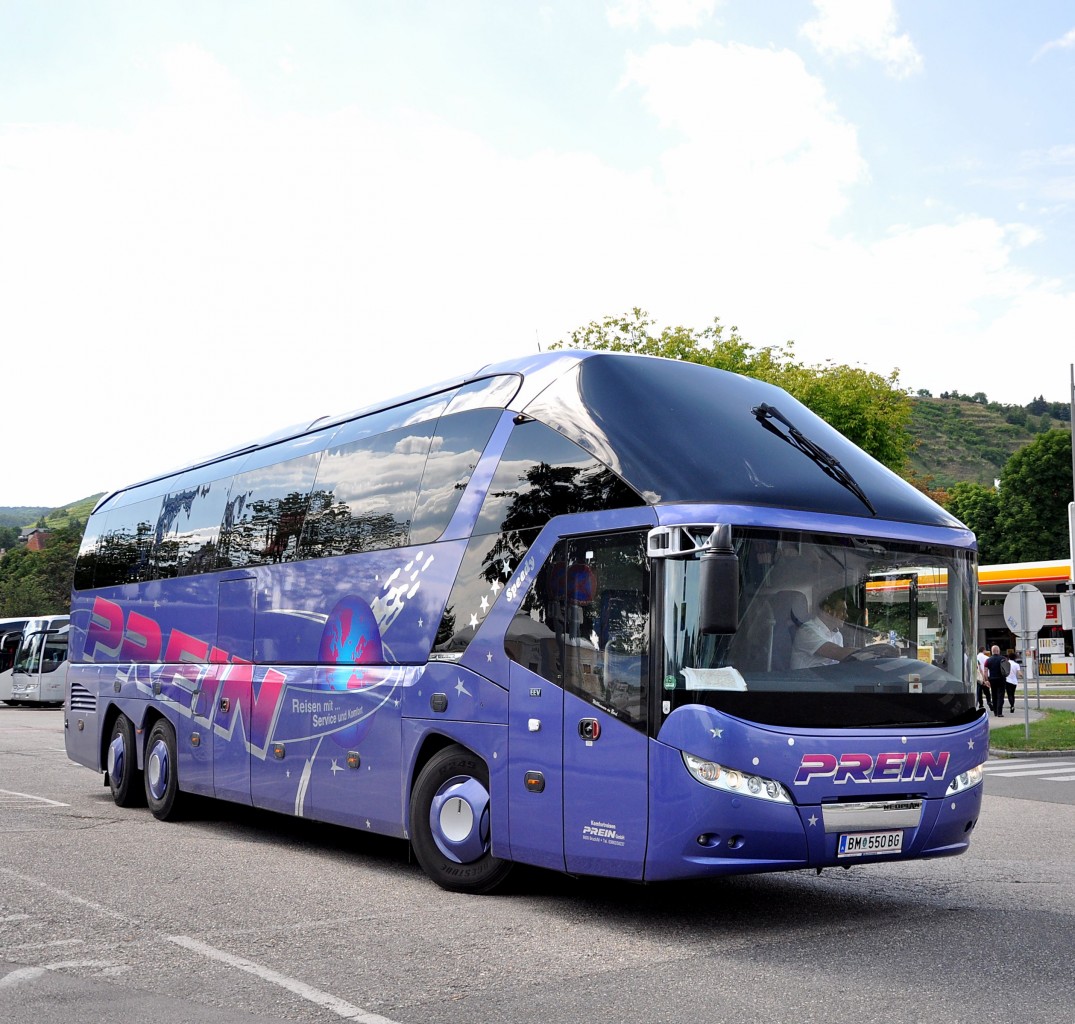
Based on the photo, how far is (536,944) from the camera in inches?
285

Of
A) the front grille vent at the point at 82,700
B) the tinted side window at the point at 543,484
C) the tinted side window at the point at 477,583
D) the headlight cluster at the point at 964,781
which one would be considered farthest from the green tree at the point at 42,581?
the headlight cluster at the point at 964,781

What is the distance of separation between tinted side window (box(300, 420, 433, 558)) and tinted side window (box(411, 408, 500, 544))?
15cm

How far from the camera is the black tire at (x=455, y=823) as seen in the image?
8.69 m

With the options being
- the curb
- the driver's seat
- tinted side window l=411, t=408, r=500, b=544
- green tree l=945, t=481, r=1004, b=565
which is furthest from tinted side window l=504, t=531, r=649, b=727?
green tree l=945, t=481, r=1004, b=565

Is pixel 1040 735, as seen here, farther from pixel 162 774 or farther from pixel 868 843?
pixel 868 843

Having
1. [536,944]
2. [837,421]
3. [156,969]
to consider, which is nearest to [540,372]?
[536,944]

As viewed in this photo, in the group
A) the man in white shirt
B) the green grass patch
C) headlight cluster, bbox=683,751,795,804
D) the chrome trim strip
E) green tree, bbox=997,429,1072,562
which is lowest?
the green grass patch

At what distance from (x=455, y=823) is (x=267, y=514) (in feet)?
14.5

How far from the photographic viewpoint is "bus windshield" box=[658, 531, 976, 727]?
7348 millimetres

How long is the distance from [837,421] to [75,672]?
3286 cm

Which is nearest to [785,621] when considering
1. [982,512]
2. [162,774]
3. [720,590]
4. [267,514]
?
[720,590]

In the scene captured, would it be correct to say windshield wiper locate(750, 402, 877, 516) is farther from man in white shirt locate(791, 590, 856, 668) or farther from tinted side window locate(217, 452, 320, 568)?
tinted side window locate(217, 452, 320, 568)

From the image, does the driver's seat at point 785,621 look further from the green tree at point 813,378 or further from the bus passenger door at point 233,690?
the green tree at point 813,378

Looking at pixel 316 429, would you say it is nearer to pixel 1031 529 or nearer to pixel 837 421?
pixel 837 421
